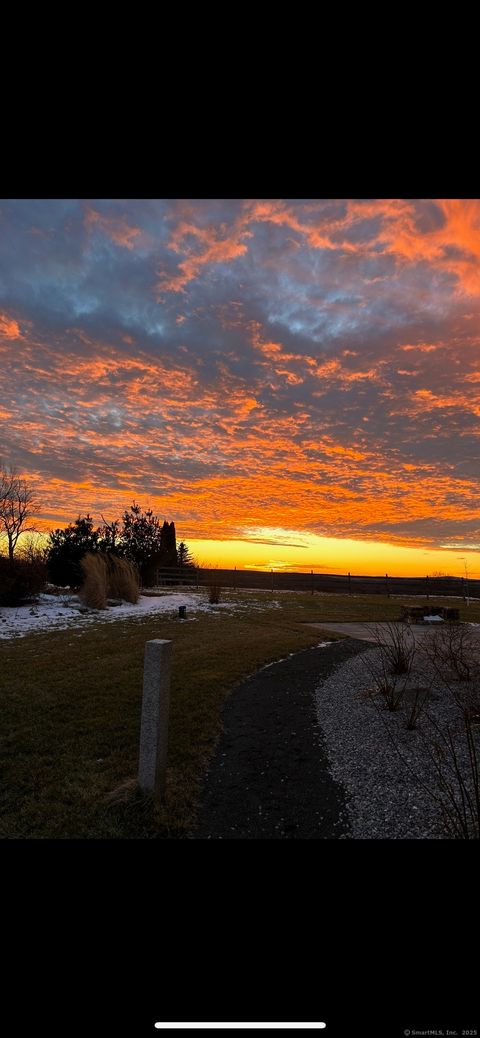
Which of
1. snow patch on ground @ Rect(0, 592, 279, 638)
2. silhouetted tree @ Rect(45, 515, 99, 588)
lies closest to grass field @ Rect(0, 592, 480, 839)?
snow patch on ground @ Rect(0, 592, 279, 638)

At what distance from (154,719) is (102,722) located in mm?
1597

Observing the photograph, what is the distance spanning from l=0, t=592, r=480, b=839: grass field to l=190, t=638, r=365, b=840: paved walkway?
0.15 m

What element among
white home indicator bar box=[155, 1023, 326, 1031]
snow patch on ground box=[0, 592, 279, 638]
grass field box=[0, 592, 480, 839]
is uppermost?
white home indicator bar box=[155, 1023, 326, 1031]

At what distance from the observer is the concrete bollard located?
108 inches

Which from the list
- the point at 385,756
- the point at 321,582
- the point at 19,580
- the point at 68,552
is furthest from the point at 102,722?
the point at 321,582

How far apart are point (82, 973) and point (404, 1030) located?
59cm

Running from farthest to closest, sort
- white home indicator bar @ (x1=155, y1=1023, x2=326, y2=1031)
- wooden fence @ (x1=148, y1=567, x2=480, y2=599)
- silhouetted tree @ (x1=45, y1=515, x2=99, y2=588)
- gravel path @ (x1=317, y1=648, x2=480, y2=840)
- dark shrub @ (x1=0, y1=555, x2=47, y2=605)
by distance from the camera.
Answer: wooden fence @ (x1=148, y1=567, x2=480, y2=599), silhouetted tree @ (x1=45, y1=515, x2=99, y2=588), dark shrub @ (x1=0, y1=555, x2=47, y2=605), gravel path @ (x1=317, y1=648, x2=480, y2=840), white home indicator bar @ (x1=155, y1=1023, x2=326, y2=1031)

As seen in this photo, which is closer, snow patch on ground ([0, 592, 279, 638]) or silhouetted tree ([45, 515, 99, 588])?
snow patch on ground ([0, 592, 279, 638])

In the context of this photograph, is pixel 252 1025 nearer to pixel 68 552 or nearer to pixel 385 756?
pixel 385 756

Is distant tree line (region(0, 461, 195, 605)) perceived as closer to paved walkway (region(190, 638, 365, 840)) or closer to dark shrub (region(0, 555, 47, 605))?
dark shrub (region(0, 555, 47, 605))

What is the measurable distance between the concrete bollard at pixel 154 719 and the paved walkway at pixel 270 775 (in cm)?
37

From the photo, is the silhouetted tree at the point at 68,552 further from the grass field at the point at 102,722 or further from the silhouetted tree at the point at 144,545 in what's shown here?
the grass field at the point at 102,722
